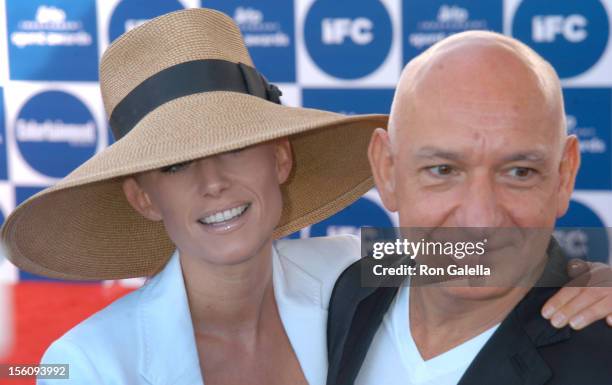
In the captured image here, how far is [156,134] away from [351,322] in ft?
1.72

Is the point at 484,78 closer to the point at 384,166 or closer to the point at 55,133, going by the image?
the point at 384,166

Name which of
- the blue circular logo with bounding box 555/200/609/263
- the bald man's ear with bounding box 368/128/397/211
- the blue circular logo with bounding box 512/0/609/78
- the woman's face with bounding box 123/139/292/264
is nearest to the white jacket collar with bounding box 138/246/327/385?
the woman's face with bounding box 123/139/292/264

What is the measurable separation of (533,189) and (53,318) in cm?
268

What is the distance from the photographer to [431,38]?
129 inches

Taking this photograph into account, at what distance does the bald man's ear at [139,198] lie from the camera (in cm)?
173

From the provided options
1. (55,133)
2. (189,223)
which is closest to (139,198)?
(189,223)

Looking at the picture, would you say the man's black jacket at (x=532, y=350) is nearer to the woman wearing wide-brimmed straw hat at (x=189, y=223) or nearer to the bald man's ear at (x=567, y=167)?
the bald man's ear at (x=567, y=167)

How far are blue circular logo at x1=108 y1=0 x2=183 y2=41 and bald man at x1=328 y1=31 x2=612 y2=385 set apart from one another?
7.48ft

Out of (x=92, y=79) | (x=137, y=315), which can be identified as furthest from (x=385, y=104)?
(x=137, y=315)

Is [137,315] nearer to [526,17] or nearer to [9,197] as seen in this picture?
[526,17]

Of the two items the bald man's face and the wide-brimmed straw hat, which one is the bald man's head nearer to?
the bald man's face

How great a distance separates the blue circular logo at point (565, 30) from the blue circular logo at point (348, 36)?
534 millimetres

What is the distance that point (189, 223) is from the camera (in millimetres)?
1633

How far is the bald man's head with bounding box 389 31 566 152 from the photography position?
129 cm
